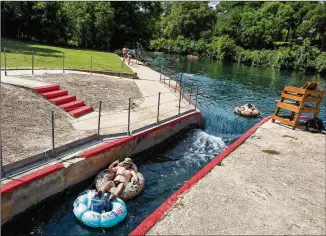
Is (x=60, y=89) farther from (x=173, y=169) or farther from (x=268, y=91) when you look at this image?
(x=268, y=91)

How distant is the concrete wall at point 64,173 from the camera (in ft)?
26.7

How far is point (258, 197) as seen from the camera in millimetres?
8016

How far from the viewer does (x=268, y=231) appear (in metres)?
6.64

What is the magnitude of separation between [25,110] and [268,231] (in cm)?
1040

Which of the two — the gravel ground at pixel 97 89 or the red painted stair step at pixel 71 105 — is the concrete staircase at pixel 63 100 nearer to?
the red painted stair step at pixel 71 105

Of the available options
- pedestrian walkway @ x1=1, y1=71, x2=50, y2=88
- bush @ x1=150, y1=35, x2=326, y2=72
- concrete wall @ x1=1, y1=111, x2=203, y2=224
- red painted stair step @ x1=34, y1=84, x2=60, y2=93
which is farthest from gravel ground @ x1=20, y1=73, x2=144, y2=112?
bush @ x1=150, y1=35, x2=326, y2=72

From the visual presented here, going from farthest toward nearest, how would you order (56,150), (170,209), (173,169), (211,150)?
(211,150), (173,169), (56,150), (170,209)

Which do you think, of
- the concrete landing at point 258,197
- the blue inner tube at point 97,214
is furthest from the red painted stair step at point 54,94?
the concrete landing at point 258,197

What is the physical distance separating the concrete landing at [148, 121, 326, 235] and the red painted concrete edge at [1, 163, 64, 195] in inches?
152

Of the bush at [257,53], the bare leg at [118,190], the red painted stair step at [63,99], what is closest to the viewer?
the bare leg at [118,190]

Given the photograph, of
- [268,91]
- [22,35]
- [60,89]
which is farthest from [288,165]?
[22,35]

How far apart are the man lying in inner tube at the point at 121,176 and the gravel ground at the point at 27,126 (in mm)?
2029

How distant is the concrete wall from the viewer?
26.7 feet

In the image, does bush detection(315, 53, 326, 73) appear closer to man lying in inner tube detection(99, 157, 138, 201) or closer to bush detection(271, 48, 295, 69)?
bush detection(271, 48, 295, 69)
